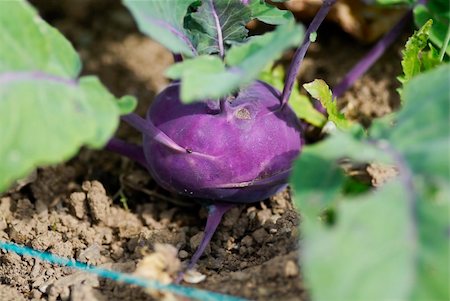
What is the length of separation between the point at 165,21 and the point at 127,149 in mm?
401

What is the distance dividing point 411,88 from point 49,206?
1010mm

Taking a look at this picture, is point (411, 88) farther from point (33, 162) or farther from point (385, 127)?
point (33, 162)

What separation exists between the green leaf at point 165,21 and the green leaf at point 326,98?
0.95 ft

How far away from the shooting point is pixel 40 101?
129 cm

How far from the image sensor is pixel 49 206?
6.24 feet

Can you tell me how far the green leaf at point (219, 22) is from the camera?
5.45 feet

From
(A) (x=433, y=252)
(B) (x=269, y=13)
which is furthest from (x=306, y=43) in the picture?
(A) (x=433, y=252)

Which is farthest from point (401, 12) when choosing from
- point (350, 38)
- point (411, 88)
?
point (411, 88)

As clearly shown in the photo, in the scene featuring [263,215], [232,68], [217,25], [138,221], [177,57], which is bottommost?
[138,221]

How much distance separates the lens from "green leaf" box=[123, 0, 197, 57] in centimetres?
137

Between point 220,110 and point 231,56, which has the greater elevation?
point 231,56

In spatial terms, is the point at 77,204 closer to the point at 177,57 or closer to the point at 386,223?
the point at 177,57

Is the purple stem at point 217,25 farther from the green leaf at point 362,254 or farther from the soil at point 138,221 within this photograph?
the green leaf at point 362,254

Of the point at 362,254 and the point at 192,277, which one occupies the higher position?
the point at 362,254
